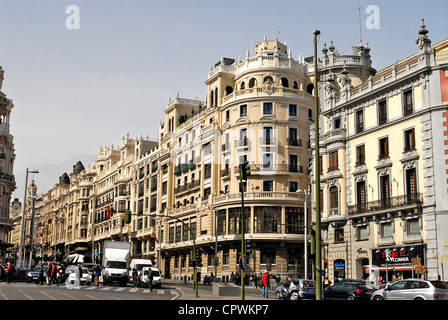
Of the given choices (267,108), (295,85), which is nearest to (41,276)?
(267,108)

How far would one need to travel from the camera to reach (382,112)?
43.8 metres

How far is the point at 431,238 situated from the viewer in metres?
37.9

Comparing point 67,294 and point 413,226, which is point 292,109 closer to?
point 413,226

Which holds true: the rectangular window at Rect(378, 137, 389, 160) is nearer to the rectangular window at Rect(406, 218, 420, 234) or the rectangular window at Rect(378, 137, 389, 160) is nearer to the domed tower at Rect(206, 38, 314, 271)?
the rectangular window at Rect(406, 218, 420, 234)

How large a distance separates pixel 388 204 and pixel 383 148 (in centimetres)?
467

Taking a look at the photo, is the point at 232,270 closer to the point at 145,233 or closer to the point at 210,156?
the point at 210,156

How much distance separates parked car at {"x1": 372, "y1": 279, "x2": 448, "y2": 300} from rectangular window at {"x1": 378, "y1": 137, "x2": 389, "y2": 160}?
746 inches

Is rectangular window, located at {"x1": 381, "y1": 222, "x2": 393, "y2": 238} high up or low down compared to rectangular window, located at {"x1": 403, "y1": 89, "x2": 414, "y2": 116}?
down

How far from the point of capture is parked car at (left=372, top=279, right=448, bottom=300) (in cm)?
2286

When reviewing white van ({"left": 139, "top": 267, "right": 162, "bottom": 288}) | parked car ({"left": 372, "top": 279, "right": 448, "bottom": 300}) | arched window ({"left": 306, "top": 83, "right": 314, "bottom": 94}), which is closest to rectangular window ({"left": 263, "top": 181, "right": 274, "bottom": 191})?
arched window ({"left": 306, "top": 83, "right": 314, "bottom": 94})

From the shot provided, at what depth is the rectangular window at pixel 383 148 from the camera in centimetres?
4282

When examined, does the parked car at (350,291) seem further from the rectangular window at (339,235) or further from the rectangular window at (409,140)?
the rectangular window at (339,235)

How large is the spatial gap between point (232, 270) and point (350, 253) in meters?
19.8

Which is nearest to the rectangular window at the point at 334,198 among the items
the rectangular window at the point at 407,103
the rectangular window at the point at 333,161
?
the rectangular window at the point at 333,161
